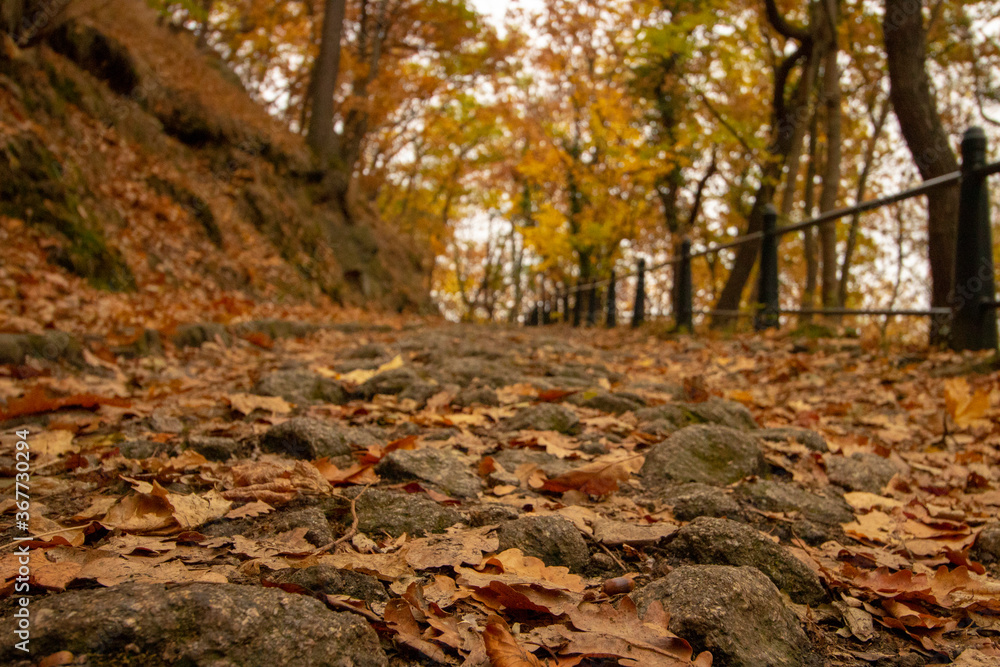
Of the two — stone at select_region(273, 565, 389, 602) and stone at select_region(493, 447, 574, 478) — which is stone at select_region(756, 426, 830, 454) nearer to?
stone at select_region(493, 447, 574, 478)

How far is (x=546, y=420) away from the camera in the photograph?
253cm

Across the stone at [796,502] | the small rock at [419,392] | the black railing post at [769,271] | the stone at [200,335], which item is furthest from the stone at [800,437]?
the black railing post at [769,271]

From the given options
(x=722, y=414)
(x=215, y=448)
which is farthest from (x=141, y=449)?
(x=722, y=414)

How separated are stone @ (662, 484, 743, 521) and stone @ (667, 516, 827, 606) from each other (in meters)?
0.17

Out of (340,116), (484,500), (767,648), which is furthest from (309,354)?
(340,116)

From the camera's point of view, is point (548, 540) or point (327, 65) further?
point (327, 65)

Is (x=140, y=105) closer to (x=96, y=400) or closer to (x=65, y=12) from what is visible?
(x=65, y=12)

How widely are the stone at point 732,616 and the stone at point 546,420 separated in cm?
128

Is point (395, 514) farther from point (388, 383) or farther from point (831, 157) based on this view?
point (831, 157)

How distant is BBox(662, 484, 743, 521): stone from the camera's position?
64.4 inches

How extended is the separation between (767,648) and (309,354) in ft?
13.0

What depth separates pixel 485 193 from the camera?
25.8 m

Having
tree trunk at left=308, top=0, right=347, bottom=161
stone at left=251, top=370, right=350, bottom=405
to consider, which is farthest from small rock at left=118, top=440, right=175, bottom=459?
tree trunk at left=308, top=0, right=347, bottom=161

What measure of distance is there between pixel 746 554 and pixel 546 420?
122 centimetres
